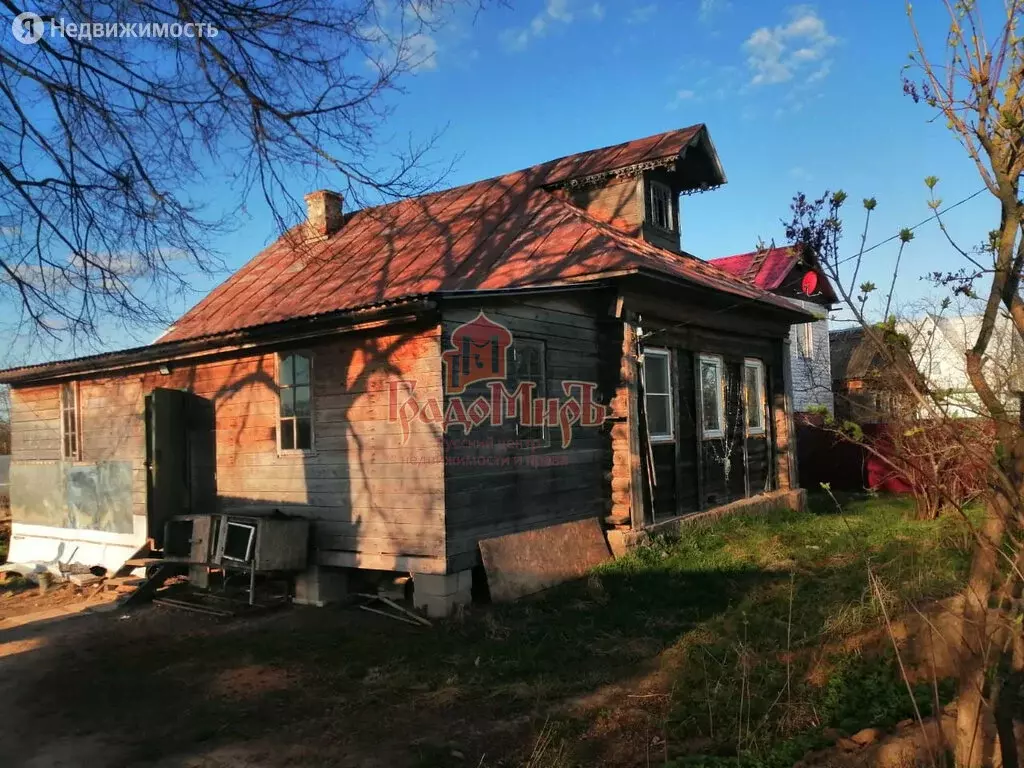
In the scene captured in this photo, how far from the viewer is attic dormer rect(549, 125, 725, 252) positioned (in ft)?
40.2

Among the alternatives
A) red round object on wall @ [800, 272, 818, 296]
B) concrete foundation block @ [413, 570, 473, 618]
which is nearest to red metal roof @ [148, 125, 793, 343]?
concrete foundation block @ [413, 570, 473, 618]

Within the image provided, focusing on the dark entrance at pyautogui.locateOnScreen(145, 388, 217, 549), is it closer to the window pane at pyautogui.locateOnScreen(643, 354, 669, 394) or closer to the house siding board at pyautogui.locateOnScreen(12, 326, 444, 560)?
the house siding board at pyautogui.locateOnScreen(12, 326, 444, 560)

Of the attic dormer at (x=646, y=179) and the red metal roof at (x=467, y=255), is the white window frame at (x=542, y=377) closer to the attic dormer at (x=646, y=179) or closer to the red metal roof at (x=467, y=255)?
the red metal roof at (x=467, y=255)

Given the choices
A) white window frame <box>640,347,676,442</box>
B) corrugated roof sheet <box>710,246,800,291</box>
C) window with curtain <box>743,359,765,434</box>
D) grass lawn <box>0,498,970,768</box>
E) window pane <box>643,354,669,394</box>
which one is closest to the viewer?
grass lawn <box>0,498,970,768</box>

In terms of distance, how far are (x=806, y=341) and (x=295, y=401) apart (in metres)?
20.9

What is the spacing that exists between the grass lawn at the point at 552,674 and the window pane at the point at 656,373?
2707 mm

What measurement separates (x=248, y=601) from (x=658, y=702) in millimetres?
5469

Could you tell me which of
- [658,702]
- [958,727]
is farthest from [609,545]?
[958,727]

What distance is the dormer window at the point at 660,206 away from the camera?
1267 centimetres

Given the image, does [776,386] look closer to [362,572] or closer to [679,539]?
[679,539]

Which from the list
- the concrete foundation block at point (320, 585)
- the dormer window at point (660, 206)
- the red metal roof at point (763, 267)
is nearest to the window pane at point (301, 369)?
the concrete foundation block at point (320, 585)

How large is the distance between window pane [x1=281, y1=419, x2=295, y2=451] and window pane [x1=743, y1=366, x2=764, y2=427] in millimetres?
7750

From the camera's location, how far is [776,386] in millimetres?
14094

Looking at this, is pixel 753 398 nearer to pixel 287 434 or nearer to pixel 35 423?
pixel 287 434
